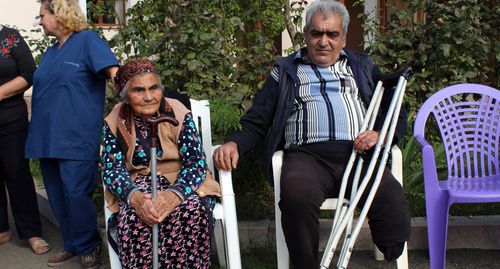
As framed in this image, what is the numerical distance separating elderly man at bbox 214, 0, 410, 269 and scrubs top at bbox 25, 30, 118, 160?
915 millimetres

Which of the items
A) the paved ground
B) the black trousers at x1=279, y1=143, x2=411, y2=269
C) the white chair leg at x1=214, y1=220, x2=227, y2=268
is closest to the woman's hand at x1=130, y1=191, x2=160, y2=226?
the black trousers at x1=279, y1=143, x2=411, y2=269

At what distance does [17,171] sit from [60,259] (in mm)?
704

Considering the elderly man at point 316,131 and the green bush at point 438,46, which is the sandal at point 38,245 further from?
the green bush at point 438,46

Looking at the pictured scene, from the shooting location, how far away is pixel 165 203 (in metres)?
3.07

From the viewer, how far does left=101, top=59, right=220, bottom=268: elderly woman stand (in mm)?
3115

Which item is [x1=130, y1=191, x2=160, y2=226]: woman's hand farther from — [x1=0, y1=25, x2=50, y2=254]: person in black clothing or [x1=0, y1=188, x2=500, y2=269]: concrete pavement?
[x1=0, y1=25, x2=50, y2=254]: person in black clothing

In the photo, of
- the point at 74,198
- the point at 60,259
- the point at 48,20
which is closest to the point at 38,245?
the point at 60,259

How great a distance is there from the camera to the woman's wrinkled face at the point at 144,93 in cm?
325

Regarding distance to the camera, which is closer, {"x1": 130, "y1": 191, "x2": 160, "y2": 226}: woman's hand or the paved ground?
{"x1": 130, "y1": 191, "x2": 160, "y2": 226}: woman's hand

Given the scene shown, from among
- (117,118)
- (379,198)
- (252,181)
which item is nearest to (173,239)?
(117,118)

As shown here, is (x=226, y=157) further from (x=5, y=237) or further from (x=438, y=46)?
(x=438, y=46)

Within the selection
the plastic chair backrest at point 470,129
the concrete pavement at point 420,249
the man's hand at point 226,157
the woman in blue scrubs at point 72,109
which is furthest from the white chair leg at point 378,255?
the woman in blue scrubs at point 72,109

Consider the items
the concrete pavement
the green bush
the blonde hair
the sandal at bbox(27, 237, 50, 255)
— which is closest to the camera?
the blonde hair

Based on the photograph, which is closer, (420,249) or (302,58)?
(302,58)
